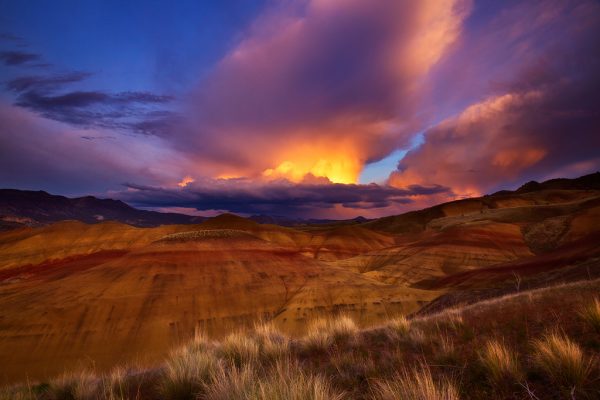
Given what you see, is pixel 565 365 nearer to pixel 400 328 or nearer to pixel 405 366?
pixel 405 366

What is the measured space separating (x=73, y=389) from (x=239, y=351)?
3681 mm

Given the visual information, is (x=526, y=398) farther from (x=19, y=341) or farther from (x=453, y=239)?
(x=453, y=239)

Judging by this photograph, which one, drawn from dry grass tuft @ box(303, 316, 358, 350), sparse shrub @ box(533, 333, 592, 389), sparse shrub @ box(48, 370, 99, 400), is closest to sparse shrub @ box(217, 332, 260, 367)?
dry grass tuft @ box(303, 316, 358, 350)

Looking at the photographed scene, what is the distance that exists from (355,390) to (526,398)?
235 cm

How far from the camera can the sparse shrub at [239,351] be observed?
867 cm

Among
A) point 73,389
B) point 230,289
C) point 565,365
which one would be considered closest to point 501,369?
point 565,365

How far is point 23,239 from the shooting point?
126m

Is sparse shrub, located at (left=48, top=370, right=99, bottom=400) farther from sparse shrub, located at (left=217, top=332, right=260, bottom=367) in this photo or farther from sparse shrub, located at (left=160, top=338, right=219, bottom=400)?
sparse shrub, located at (left=217, top=332, right=260, bottom=367)

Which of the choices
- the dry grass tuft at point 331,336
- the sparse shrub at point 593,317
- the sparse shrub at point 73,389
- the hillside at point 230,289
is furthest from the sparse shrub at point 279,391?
the hillside at point 230,289

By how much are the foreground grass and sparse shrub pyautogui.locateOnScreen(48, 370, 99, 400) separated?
26 millimetres

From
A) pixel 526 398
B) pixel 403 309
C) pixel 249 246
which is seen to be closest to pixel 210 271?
pixel 249 246

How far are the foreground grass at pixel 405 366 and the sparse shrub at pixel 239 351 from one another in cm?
3

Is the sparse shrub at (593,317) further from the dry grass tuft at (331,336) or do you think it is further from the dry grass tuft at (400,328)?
the dry grass tuft at (331,336)

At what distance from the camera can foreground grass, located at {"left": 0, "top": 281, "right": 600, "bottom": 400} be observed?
4750 millimetres
